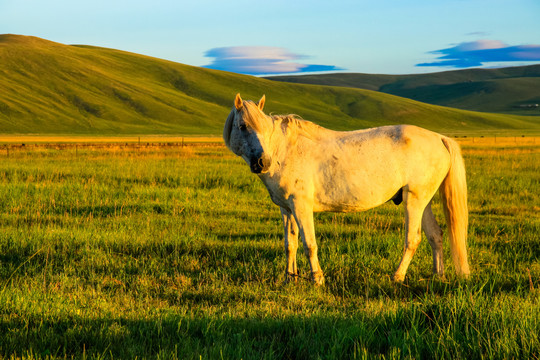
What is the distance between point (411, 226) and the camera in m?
6.33

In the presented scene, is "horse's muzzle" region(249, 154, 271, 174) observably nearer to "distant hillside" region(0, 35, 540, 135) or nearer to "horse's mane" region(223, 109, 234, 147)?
"horse's mane" region(223, 109, 234, 147)

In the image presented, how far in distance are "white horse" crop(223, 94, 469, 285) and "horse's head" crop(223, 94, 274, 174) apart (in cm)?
2

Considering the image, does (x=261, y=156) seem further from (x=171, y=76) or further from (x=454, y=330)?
(x=171, y=76)

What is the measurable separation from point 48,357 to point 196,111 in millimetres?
162208

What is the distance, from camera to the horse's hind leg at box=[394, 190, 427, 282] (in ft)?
20.6

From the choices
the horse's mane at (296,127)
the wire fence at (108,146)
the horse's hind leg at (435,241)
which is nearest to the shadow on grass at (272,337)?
the horse's hind leg at (435,241)

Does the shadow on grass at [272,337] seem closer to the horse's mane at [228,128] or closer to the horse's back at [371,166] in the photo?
the horse's back at [371,166]

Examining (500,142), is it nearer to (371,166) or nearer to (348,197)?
(371,166)

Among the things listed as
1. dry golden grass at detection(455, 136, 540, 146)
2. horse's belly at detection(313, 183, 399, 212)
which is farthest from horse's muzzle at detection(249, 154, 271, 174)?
dry golden grass at detection(455, 136, 540, 146)

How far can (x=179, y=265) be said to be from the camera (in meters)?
6.91

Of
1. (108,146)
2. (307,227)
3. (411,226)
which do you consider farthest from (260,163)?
(108,146)

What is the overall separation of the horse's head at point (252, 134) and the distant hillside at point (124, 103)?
395 feet

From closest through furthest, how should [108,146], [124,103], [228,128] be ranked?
[228,128], [108,146], [124,103]

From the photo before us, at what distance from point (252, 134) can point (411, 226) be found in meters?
2.51
